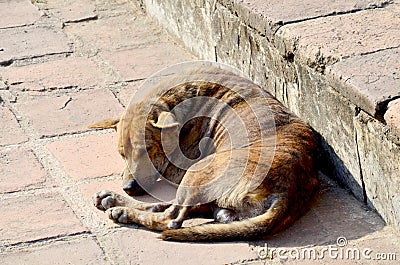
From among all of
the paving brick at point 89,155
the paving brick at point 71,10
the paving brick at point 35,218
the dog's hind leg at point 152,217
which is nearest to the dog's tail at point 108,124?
the paving brick at point 89,155

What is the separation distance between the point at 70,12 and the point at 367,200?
11.8ft

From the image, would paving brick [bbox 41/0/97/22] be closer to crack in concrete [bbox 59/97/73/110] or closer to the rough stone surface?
crack in concrete [bbox 59/97/73/110]

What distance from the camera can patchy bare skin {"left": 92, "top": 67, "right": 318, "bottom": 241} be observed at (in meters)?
3.88

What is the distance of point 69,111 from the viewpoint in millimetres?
5344

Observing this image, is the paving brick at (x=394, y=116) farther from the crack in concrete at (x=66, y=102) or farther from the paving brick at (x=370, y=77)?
the crack in concrete at (x=66, y=102)

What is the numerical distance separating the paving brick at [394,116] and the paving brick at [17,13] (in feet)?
12.2

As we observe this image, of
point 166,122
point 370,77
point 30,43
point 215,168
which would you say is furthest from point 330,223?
point 30,43

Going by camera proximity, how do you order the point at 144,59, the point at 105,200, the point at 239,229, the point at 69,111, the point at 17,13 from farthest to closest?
1. the point at 17,13
2. the point at 144,59
3. the point at 69,111
4. the point at 105,200
5. the point at 239,229

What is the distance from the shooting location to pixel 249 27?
16.3 feet

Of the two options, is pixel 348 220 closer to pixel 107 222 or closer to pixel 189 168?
pixel 189 168

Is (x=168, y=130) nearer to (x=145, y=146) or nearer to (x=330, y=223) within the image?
(x=145, y=146)

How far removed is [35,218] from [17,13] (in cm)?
308

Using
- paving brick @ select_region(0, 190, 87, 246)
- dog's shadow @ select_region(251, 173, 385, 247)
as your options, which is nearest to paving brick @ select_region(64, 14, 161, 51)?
paving brick @ select_region(0, 190, 87, 246)

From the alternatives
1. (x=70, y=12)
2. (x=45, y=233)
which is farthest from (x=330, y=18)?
(x=70, y=12)
